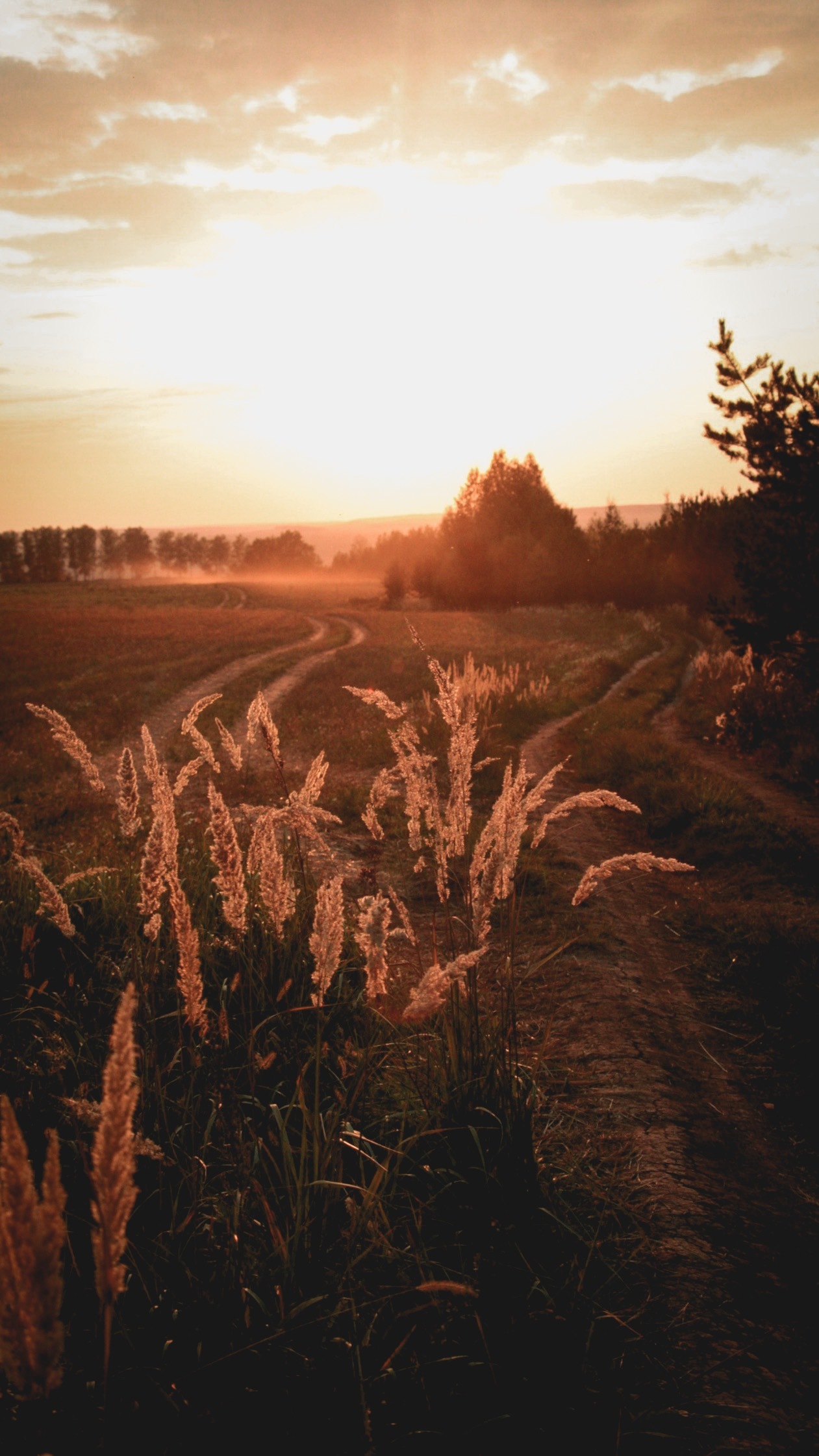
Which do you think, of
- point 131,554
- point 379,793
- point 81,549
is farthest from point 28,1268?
point 131,554

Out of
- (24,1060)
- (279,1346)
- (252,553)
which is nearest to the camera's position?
(279,1346)

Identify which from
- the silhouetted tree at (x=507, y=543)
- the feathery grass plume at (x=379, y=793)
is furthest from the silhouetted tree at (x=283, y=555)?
the feathery grass plume at (x=379, y=793)

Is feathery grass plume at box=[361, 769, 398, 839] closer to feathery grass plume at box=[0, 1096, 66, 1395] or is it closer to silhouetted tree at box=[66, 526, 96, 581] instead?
feathery grass plume at box=[0, 1096, 66, 1395]

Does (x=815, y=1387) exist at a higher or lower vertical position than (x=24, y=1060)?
lower

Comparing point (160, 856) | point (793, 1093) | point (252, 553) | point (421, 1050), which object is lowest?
point (793, 1093)

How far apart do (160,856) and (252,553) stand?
150963mm

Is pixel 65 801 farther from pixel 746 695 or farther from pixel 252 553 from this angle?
pixel 252 553

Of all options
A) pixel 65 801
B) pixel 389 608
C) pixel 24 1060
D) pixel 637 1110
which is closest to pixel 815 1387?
pixel 637 1110

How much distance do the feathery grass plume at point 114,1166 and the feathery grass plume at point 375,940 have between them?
47.0 inches

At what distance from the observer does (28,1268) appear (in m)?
1.10

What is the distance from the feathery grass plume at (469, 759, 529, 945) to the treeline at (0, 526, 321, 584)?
117m

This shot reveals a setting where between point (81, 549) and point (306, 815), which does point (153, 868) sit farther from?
point (81, 549)

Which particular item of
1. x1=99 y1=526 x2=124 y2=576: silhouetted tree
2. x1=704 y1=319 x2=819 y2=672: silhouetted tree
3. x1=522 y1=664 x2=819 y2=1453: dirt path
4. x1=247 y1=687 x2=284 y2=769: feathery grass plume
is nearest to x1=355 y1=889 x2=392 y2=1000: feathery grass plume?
x1=247 y1=687 x2=284 y2=769: feathery grass plume

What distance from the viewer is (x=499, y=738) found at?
47.4 ft
